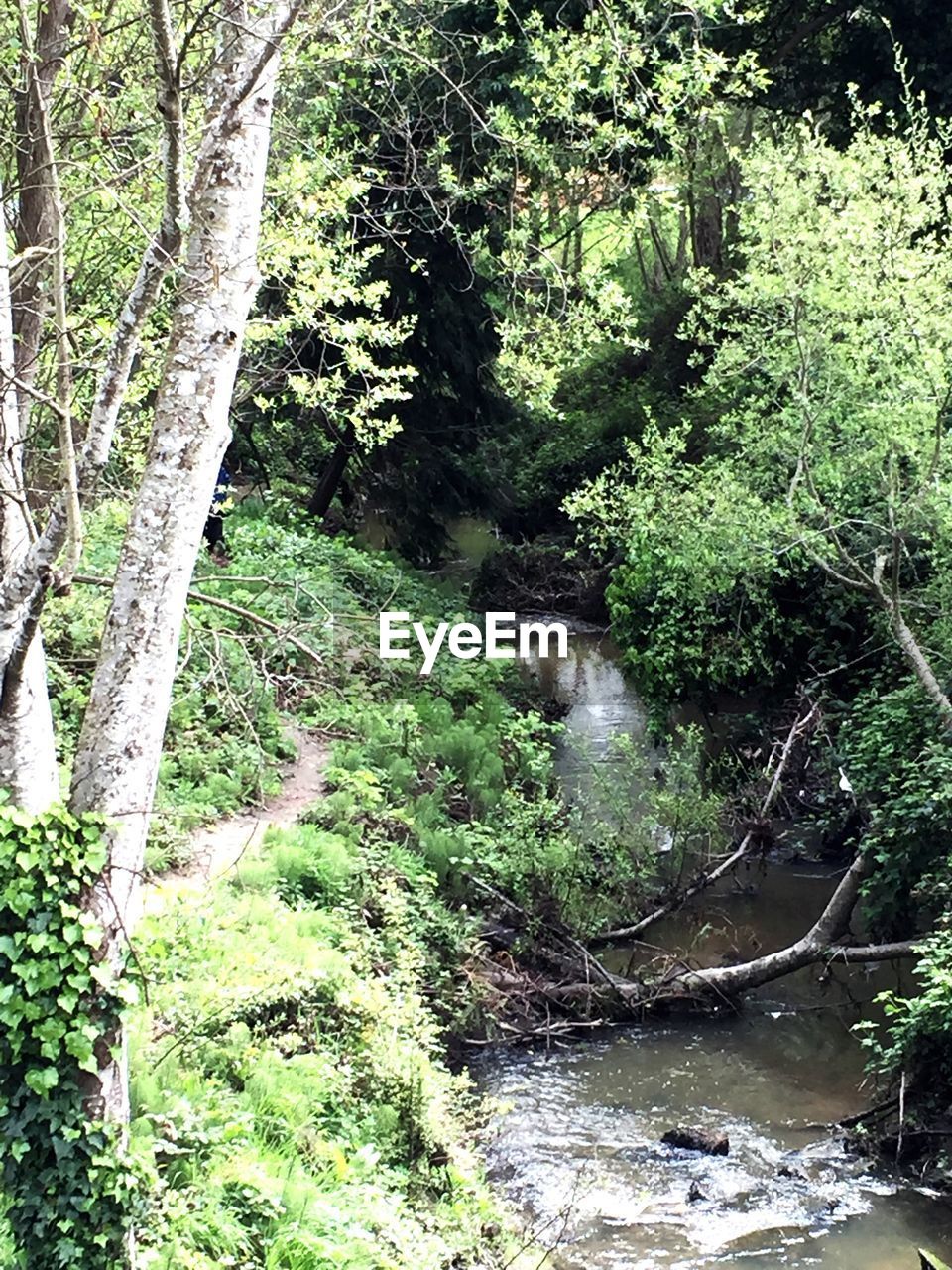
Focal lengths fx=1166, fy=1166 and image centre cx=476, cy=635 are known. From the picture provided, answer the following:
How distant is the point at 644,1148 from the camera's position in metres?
7.97

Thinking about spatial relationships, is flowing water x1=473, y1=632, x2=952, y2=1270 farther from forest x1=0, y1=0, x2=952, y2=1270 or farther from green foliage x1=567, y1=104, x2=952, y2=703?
green foliage x1=567, y1=104, x2=952, y2=703

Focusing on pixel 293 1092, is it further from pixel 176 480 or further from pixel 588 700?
pixel 588 700

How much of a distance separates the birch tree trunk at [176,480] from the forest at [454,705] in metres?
0.02

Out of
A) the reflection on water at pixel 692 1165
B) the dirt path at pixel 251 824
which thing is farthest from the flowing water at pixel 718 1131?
the dirt path at pixel 251 824

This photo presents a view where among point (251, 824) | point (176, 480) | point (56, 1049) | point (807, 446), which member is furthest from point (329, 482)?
point (56, 1049)

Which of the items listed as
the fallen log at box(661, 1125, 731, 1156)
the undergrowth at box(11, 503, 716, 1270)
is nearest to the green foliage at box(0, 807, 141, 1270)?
the undergrowth at box(11, 503, 716, 1270)

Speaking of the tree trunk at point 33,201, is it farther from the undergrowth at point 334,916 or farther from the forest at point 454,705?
the undergrowth at point 334,916

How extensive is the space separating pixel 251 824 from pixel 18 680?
18.3ft

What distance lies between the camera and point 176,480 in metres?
4.52

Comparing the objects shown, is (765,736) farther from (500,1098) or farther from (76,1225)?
(76,1225)

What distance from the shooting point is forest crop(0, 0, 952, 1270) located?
4.59 m

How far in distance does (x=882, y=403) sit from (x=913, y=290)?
92 cm

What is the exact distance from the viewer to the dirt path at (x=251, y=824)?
27.7 ft

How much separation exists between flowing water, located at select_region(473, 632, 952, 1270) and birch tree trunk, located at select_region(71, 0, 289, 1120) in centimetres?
382
